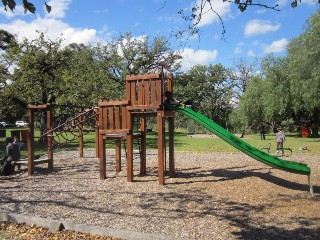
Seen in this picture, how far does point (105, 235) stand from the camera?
5.21m

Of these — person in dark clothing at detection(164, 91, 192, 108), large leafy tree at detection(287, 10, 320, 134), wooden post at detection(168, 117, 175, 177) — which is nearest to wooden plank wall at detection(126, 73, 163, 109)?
person in dark clothing at detection(164, 91, 192, 108)

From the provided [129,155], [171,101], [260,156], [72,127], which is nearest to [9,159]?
[72,127]

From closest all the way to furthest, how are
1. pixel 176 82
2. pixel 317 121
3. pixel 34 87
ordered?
pixel 34 87, pixel 317 121, pixel 176 82

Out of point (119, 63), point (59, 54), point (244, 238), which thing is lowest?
point (244, 238)

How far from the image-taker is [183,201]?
7.54 m

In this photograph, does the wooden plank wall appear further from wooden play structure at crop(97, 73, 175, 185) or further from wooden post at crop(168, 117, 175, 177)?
wooden post at crop(168, 117, 175, 177)

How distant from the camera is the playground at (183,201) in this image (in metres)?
5.71

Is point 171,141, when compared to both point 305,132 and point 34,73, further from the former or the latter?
point 305,132

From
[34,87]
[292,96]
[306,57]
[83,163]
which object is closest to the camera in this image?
[83,163]

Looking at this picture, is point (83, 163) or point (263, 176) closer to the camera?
point (263, 176)

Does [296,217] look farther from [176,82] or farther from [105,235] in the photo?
[176,82]

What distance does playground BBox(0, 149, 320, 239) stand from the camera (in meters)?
5.71

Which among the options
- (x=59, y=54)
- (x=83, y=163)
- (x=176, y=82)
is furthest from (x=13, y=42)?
(x=176, y=82)

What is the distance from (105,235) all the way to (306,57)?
24813 mm
